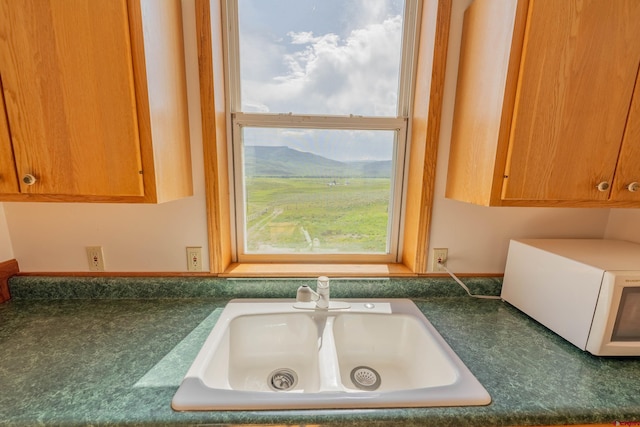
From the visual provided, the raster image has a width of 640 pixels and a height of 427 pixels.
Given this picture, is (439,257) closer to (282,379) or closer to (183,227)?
(282,379)

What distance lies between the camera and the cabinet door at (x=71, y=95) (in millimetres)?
Answer: 715

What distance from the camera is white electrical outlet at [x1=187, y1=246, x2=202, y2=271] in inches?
46.1

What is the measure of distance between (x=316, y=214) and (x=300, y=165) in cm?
26

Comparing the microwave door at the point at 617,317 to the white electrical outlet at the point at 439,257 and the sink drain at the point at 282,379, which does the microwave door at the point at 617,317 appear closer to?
the white electrical outlet at the point at 439,257

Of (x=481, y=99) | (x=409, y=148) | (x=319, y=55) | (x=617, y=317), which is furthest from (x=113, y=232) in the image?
(x=617, y=317)

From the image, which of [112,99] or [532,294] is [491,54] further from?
[112,99]

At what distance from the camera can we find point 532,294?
3.32 ft

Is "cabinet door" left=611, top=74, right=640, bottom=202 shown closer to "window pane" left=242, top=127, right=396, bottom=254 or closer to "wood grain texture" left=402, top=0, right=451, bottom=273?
"wood grain texture" left=402, top=0, right=451, bottom=273

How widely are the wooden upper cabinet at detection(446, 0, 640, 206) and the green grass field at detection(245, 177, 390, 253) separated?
522 millimetres

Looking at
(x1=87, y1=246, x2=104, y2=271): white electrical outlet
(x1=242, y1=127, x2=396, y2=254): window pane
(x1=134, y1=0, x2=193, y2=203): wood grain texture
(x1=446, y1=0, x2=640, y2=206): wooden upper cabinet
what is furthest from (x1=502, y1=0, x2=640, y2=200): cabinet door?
(x1=87, y1=246, x2=104, y2=271): white electrical outlet

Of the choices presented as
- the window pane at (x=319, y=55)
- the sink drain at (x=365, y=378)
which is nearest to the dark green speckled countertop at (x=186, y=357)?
the sink drain at (x=365, y=378)

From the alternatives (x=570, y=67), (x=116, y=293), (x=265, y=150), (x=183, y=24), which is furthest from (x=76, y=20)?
(x=570, y=67)

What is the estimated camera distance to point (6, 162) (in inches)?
30.1

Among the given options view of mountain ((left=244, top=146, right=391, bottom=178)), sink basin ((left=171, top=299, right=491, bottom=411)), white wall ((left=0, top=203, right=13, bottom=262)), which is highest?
view of mountain ((left=244, top=146, right=391, bottom=178))
